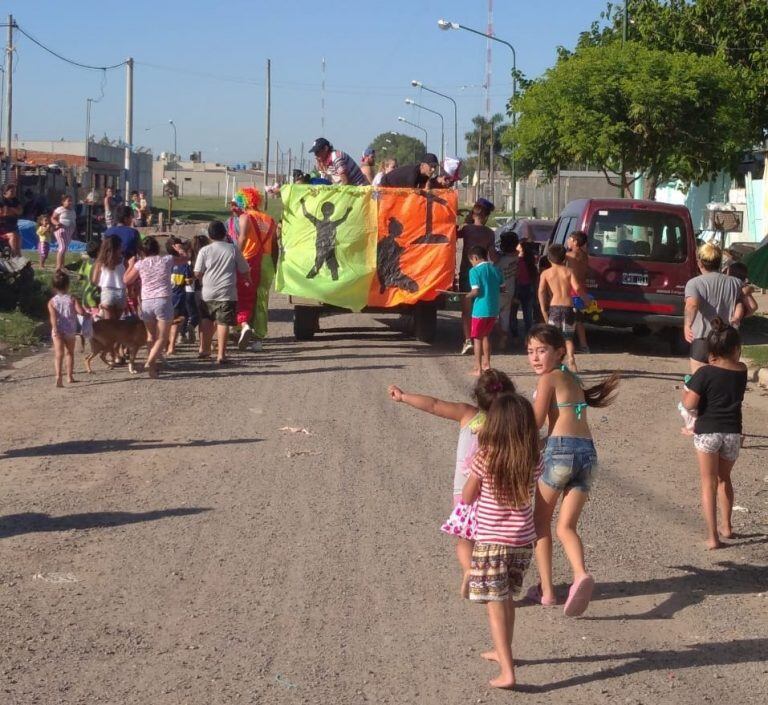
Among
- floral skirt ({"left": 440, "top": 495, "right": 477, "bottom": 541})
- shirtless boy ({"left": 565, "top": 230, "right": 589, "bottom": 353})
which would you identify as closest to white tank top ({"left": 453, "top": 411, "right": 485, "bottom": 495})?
floral skirt ({"left": 440, "top": 495, "right": 477, "bottom": 541})

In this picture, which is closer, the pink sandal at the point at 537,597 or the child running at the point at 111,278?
the pink sandal at the point at 537,597

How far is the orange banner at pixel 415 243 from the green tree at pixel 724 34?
14.8m

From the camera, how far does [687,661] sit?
5691mm

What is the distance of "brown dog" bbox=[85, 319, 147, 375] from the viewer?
548 inches

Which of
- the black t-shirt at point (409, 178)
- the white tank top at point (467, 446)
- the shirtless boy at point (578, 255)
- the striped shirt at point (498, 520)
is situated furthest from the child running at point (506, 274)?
the striped shirt at point (498, 520)

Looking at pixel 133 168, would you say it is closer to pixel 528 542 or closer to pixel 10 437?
pixel 10 437

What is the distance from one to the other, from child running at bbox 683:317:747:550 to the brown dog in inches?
317

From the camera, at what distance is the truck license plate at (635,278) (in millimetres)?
16953

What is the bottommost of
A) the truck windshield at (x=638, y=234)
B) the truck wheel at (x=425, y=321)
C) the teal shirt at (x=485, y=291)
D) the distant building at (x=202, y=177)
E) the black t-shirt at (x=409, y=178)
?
the truck wheel at (x=425, y=321)

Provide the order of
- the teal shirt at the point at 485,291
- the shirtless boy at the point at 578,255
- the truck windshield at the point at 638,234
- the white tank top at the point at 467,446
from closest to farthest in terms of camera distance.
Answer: the white tank top at the point at 467,446, the teal shirt at the point at 485,291, the shirtless boy at the point at 578,255, the truck windshield at the point at 638,234

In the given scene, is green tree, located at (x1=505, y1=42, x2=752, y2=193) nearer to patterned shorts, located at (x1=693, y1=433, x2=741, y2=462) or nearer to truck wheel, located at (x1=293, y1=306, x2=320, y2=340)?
truck wheel, located at (x1=293, y1=306, x2=320, y2=340)

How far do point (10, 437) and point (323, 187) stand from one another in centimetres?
713

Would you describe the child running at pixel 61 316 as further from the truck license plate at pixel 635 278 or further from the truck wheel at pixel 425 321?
the truck license plate at pixel 635 278

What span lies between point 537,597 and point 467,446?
117cm
